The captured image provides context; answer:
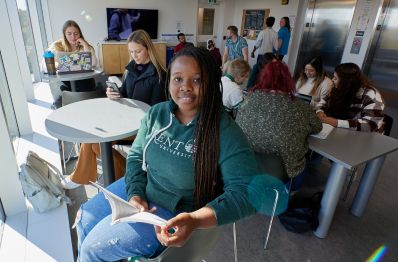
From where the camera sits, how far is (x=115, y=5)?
6730 mm

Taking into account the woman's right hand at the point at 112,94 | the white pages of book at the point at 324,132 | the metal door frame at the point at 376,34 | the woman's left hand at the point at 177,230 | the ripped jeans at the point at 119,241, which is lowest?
the ripped jeans at the point at 119,241

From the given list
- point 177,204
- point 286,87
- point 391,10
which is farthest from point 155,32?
point 177,204

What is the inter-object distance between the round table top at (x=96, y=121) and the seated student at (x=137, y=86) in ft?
0.41

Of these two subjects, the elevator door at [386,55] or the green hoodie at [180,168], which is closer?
the green hoodie at [180,168]

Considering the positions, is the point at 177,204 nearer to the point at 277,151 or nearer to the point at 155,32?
the point at 277,151

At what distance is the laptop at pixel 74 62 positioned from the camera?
2543mm

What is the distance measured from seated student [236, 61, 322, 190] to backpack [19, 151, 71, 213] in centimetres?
140

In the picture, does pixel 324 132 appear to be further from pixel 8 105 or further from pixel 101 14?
pixel 101 14

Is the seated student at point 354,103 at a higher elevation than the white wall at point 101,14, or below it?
below

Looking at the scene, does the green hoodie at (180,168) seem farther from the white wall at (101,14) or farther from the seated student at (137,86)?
the white wall at (101,14)

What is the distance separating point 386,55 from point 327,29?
1370 mm

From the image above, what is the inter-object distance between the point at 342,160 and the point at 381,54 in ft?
15.3

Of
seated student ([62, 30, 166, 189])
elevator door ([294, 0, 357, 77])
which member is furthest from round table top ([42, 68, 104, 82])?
elevator door ([294, 0, 357, 77])

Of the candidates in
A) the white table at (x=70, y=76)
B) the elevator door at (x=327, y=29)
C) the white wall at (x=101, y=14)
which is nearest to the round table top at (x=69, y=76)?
the white table at (x=70, y=76)
